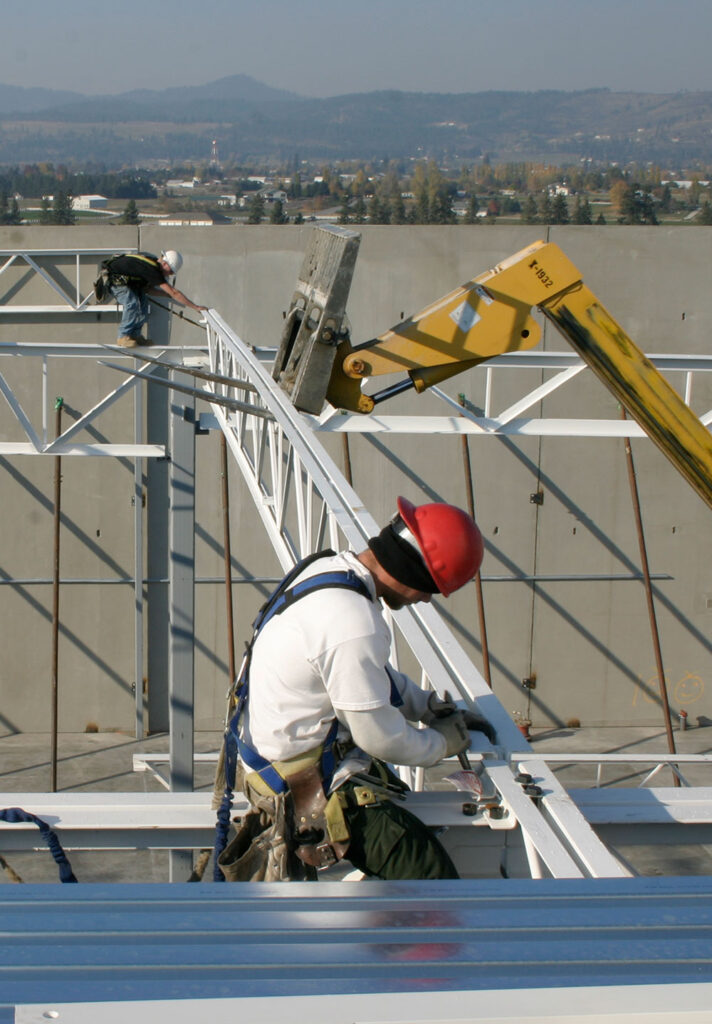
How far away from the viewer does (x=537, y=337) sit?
19.4 feet

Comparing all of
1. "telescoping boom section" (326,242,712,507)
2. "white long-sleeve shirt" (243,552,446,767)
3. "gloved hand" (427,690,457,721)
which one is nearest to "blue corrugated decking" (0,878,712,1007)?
"white long-sleeve shirt" (243,552,446,767)

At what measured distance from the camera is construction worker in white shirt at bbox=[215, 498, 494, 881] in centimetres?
306

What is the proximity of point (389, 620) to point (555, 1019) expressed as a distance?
2.84 meters

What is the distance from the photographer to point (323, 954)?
6.19 ft

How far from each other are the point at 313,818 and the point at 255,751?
0.95ft

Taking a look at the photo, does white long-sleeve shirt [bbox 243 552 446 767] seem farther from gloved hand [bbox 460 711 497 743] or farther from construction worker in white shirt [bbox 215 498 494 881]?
gloved hand [bbox 460 711 497 743]

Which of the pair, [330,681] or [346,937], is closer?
[346,937]

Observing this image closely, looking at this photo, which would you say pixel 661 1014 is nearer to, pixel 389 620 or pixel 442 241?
pixel 389 620

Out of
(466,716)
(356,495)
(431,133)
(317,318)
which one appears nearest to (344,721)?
(466,716)

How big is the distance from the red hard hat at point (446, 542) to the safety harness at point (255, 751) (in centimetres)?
23

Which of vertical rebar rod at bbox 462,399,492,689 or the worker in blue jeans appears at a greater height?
the worker in blue jeans

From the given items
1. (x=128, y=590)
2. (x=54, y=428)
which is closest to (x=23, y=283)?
(x=54, y=428)

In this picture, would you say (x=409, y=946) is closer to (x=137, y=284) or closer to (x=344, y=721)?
(x=344, y=721)

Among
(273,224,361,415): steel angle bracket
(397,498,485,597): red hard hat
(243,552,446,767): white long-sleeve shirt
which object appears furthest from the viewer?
(273,224,361,415): steel angle bracket
